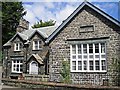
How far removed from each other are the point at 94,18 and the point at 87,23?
0.82 metres

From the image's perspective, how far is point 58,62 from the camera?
2469 cm

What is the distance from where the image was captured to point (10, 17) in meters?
50.9

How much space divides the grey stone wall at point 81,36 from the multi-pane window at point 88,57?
49 centimetres

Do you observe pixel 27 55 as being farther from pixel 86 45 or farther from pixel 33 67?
pixel 86 45

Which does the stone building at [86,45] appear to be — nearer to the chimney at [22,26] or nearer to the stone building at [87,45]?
the stone building at [87,45]

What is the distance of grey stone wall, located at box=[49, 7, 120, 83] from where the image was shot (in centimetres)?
2205

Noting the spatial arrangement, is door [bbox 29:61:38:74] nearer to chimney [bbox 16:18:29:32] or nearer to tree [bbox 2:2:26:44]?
chimney [bbox 16:18:29:32]

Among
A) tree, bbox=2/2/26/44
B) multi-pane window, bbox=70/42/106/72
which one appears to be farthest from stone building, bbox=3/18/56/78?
tree, bbox=2/2/26/44

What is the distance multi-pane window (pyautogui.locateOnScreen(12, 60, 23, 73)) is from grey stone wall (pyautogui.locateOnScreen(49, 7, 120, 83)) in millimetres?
10138

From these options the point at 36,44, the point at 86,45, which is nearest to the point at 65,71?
the point at 86,45

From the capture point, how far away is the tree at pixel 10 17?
50.0 m

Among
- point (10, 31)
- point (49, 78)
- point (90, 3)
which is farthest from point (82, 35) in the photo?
point (10, 31)

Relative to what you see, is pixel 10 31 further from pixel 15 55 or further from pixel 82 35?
pixel 82 35

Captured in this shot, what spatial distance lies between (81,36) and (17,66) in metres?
14.1
